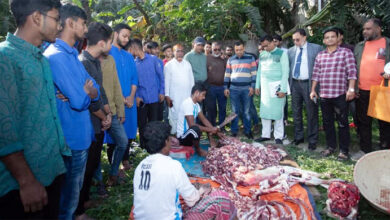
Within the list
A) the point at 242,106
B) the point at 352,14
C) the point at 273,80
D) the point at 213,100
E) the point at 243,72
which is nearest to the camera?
the point at 273,80

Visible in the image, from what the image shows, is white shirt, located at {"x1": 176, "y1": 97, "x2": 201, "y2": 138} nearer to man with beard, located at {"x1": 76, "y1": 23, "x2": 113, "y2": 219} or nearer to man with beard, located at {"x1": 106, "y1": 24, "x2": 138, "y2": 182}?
man with beard, located at {"x1": 106, "y1": 24, "x2": 138, "y2": 182}

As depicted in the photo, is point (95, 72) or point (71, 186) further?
point (95, 72)

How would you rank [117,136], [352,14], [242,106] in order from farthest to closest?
1. [352,14]
2. [242,106]
3. [117,136]

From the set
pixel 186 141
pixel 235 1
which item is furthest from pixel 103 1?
pixel 186 141

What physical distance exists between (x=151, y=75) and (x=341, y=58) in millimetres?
3167

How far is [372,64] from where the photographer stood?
444 centimetres

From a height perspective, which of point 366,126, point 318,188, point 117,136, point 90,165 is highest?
point 117,136

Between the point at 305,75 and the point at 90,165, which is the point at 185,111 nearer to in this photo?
the point at 90,165

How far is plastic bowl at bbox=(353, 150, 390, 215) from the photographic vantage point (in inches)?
122

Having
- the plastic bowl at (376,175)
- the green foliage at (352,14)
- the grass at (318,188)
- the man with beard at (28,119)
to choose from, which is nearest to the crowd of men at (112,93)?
the man with beard at (28,119)

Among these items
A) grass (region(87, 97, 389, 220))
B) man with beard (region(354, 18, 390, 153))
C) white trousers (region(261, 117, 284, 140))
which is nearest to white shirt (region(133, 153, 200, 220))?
grass (region(87, 97, 389, 220))

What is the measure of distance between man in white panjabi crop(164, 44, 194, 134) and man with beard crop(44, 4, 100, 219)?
346 cm

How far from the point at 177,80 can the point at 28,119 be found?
4.35 meters

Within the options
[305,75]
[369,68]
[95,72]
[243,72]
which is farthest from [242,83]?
[95,72]
